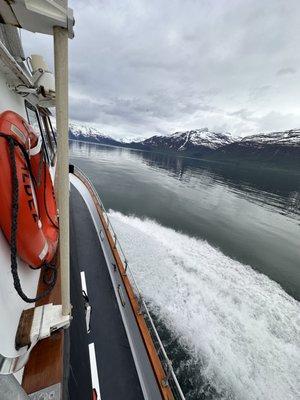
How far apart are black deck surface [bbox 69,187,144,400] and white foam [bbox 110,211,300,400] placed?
2767 millimetres

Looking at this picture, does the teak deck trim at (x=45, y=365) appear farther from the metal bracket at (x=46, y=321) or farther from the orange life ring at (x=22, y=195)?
the orange life ring at (x=22, y=195)

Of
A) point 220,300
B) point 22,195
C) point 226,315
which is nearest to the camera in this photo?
point 22,195

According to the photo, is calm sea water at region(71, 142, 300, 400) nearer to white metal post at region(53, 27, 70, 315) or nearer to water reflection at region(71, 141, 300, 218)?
white metal post at region(53, 27, 70, 315)

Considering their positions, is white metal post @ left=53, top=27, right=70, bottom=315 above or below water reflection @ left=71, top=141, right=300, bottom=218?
above

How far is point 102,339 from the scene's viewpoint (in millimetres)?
3963

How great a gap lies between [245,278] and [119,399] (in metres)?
8.47

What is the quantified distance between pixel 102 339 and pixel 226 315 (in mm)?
4925

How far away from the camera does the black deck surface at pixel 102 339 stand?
3.27m

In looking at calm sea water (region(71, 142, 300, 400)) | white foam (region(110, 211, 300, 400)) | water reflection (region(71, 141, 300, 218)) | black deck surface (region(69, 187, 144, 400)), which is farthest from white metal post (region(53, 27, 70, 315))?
water reflection (region(71, 141, 300, 218))

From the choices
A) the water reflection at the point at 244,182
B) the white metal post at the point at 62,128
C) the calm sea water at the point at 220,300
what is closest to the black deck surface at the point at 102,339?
the white metal post at the point at 62,128

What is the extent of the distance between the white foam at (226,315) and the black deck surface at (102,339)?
2.77 m

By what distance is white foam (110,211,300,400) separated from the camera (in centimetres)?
539

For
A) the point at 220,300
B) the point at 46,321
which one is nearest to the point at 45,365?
the point at 46,321

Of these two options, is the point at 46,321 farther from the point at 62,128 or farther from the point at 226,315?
the point at 226,315
